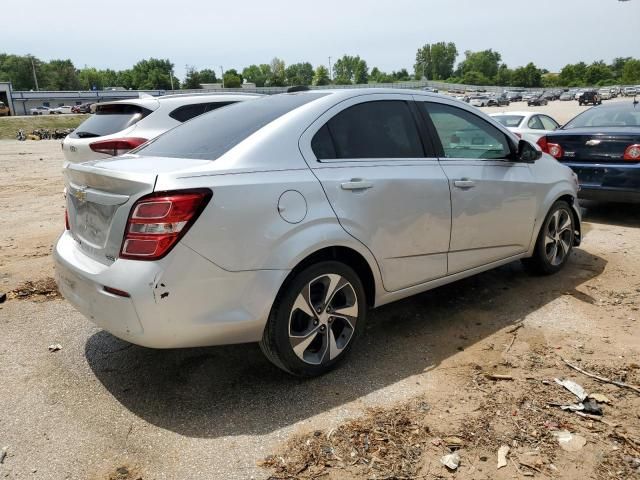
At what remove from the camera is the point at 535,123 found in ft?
40.0

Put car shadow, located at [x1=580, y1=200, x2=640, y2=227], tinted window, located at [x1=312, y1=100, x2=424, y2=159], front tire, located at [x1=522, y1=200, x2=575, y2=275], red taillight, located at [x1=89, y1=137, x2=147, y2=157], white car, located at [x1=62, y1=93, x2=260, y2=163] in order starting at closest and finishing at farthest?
tinted window, located at [x1=312, y1=100, x2=424, y2=159] < front tire, located at [x1=522, y1=200, x2=575, y2=275] < red taillight, located at [x1=89, y1=137, x2=147, y2=157] < white car, located at [x1=62, y1=93, x2=260, y2=163] < car shadow, located at [x1=580, y1=200, x2=640, y2=227]

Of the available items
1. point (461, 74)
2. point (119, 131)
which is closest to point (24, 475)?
point (119, 131)

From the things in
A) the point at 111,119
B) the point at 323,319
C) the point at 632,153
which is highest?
the point at 111,119

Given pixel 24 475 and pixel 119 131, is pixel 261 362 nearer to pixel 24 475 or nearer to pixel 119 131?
pixel 24 475

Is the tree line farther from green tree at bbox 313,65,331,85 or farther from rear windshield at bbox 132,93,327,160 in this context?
rear windshield at bbox 132,93,327,160

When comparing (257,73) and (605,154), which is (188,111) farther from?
(257,73)

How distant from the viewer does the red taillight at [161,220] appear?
8.68 feet

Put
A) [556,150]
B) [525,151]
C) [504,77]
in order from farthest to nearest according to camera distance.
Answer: [504,77] < [556,150] < [525,151]

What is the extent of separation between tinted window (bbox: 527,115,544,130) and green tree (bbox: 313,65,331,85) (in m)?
168

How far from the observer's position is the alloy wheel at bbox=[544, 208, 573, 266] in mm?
5020

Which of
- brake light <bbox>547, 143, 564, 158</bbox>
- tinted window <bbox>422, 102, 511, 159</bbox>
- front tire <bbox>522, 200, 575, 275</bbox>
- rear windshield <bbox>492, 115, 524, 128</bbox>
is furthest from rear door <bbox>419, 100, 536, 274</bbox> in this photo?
rear windshield <bbox>492, 115, 524, 128</bbox>

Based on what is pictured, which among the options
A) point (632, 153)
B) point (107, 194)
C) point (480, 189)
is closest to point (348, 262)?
point (480, 189)

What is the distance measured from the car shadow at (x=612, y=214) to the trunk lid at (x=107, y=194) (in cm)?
643

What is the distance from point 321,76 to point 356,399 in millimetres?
186208
